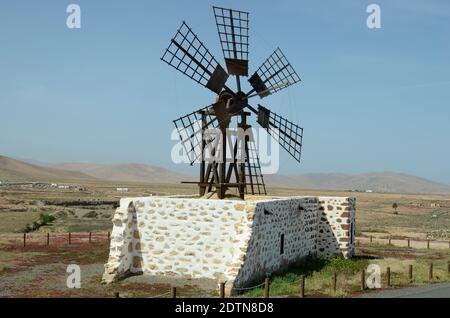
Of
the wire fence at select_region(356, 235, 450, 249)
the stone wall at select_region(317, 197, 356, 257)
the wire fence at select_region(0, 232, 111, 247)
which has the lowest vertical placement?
the wire fence at select_region(356, 235, 450, 249)

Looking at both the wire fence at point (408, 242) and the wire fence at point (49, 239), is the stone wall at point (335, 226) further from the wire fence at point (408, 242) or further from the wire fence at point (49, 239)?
the wire fence at point (49, 239)

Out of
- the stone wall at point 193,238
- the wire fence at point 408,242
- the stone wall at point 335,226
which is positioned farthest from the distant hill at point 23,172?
the stone wall at point 193,238

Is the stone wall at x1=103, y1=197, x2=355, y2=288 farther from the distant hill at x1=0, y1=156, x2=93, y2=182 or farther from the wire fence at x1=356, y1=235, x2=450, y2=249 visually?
the distant hill at x1=0, y1=156, x2=93, y2=182

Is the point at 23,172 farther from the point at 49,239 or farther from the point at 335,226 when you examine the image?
the point at 335,226

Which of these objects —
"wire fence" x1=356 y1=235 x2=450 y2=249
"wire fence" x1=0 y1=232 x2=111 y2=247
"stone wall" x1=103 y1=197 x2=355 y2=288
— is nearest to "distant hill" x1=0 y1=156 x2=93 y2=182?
"wire fence" x1=0 y1=232 x2=111 y2=247

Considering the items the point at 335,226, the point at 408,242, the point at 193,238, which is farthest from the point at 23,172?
the point at 193,238

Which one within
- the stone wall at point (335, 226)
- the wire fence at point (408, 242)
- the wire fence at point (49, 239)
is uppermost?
the stone wall at point (335, 226)

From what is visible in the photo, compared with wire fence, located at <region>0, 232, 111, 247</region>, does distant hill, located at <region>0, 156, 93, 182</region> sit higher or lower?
higher

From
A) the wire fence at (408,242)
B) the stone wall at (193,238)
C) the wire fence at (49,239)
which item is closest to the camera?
the stone wall at (193,238)

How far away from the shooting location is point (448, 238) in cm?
4538

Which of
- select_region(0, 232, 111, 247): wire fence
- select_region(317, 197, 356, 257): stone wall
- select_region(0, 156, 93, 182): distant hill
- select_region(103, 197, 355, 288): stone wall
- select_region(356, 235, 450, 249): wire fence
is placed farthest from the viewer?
select_region(0, 156, 93, 182): distant hill

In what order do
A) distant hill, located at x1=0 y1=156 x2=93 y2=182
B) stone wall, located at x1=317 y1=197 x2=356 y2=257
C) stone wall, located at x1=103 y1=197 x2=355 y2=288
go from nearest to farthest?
stone wall, located at x1=103 y1=197 x2=355 y2=288 → stone wall, located at x1=317 y1=197 x2=356 y2=257 → distant hill, located at x1=0 y1=156 x2=93 y2=182
